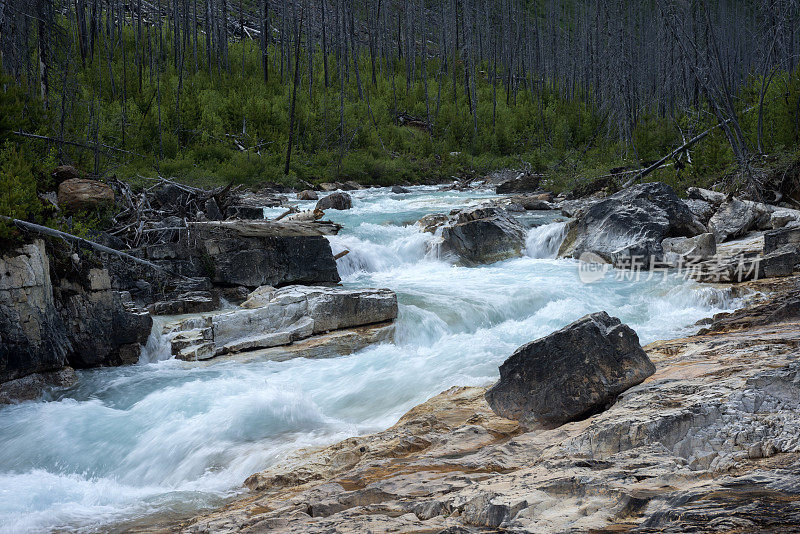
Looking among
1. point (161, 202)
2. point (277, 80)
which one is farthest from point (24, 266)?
point (277, 80)

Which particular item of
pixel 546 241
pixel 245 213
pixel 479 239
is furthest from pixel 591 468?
pixel 546 241

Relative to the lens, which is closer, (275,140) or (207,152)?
(207,152)

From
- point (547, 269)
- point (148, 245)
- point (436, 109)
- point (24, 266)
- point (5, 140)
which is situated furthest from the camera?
point (436, 109)

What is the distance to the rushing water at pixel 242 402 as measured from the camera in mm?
4746

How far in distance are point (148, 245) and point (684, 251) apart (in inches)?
379

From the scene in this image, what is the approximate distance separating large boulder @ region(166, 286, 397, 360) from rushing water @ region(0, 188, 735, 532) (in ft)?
1.15

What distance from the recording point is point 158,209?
434 inches

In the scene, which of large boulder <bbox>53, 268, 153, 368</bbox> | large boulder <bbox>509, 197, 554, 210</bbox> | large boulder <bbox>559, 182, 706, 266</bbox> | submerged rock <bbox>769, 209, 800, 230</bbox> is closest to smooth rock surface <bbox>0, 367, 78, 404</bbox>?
large boulder <bbox>53, 268, 153, 368</bbox>

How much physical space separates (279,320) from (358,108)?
26326 mm

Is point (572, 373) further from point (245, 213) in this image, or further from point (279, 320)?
point (245, 213)

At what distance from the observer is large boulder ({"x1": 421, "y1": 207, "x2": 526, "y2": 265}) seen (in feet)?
44.3

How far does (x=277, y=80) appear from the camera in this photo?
106 feet

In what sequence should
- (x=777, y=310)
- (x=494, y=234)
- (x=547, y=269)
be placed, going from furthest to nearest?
(x=494, y=234) < (x=547, y=269) < (x=777, y=310)

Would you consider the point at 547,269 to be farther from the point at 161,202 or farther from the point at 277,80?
the point at 277,80
